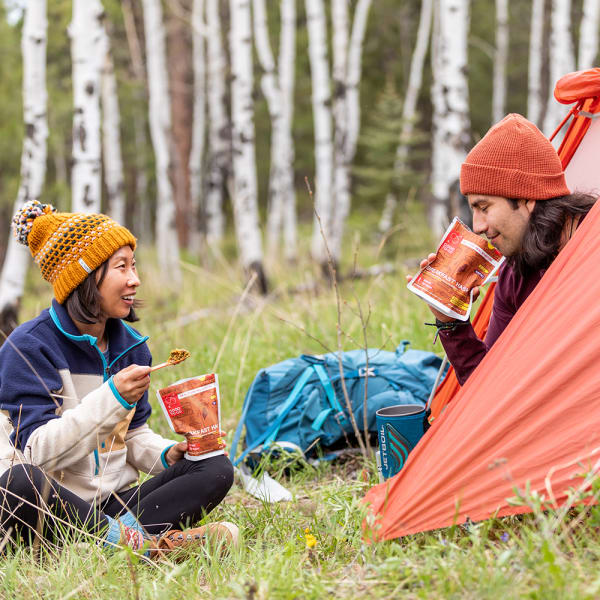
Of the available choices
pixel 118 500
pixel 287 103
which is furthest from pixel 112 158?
pixel 118 500

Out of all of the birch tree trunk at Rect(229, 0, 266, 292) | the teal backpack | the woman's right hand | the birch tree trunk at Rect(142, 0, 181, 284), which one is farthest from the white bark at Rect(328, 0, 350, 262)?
the woman's right hand

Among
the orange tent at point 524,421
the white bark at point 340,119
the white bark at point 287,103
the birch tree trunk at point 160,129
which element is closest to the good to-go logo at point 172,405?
the orange tent at point 524,421

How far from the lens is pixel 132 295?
2770 mm

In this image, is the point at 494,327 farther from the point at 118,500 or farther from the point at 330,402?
the point at 118,500

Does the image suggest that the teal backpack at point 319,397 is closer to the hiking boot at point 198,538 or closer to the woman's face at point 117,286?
the hiking boot at point 198,538

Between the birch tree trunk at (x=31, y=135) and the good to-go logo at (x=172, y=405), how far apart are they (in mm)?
4028

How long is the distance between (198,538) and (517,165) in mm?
1673

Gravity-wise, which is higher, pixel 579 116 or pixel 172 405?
pixel 579 116

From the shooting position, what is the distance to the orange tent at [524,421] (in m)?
2.23

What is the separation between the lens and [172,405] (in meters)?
2.50

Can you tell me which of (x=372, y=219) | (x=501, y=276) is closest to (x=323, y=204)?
(x=372, y=219)

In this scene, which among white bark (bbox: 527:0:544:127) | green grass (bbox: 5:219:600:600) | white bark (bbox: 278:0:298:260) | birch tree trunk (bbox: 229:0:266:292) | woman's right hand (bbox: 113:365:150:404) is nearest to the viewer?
green grass (bbox: 5:219:600:600)

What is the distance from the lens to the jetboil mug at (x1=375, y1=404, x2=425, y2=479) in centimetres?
280

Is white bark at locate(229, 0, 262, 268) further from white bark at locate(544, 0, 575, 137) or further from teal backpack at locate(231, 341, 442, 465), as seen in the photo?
white bark at locate(544, 0, 575, 137)
